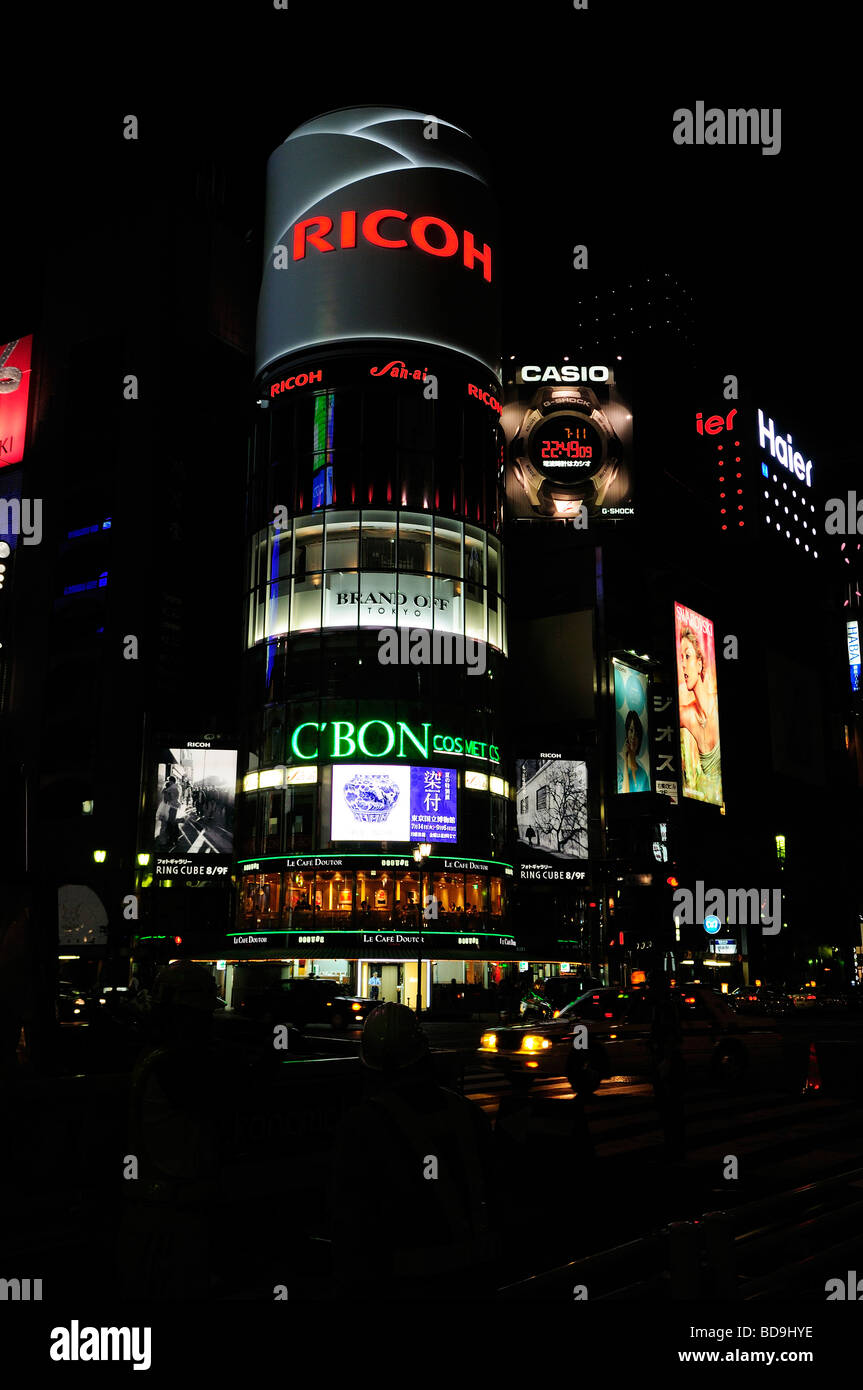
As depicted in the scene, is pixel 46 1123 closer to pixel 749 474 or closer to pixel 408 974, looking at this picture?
pixel 408 974

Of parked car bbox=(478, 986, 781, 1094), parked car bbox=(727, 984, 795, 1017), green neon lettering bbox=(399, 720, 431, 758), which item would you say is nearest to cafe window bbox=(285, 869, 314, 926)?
green neon lettering bbox=(399, 720, 431, 758)

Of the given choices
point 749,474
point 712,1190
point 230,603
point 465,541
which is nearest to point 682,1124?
point 712,1190

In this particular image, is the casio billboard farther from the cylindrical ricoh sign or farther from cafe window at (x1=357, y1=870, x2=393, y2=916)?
cafe window at (x1=357, y1=870, x2=393, y2=916)

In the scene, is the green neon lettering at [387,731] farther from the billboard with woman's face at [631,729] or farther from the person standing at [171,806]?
the billboard with woman's face at [631,729]

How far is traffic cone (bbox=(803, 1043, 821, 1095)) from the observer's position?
62.3ft

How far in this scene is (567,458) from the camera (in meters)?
69.6

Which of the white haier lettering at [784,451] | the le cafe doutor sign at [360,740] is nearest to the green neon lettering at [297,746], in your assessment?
the le cafe doutor sign at [360,740]

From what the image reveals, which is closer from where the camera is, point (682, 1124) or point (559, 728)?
point (682, 1124)

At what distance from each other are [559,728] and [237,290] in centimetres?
4771

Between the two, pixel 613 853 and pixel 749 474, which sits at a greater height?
pixel 749 474

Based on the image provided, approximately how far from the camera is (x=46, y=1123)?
6.91m

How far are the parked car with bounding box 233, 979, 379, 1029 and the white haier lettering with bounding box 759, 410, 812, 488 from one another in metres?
114

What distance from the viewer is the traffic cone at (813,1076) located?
18984 millimetres

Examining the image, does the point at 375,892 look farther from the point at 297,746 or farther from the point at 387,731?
the point at 297,746
